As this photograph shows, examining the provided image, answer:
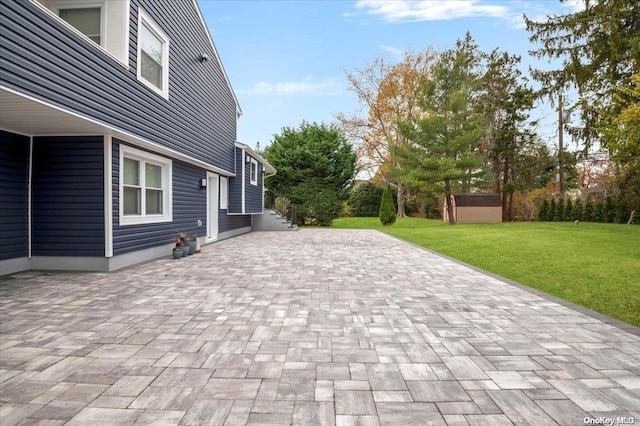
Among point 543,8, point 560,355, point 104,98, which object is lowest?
point 560,355

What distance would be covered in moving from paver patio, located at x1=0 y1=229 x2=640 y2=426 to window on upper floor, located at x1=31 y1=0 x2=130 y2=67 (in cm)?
444

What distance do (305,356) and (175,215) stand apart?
7.19 metres

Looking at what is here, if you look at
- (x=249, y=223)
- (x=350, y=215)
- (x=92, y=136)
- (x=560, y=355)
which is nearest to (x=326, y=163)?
(x=249, y=223)

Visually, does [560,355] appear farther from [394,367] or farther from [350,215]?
[350,215]

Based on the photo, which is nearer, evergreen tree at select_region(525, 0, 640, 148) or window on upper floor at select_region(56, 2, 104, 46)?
window on upper floor at select_region(56, 2, 104, 46)

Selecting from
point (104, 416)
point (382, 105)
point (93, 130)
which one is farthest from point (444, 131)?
point (104, 416)

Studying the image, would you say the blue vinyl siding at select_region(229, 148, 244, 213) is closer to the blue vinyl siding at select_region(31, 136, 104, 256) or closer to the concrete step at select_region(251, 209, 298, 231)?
the concrete step at select_region(251, 209, 298, 231)

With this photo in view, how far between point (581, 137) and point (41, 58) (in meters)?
19.1

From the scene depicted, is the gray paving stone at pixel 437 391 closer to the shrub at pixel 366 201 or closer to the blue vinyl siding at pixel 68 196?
the blue vinyl siding at pixel 68 196

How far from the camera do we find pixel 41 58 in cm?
439

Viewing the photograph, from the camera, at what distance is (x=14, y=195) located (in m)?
5.88

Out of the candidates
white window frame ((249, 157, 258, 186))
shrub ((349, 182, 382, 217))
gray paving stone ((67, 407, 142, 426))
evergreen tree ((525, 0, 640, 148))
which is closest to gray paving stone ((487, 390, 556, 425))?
gray paving stone ((67, 407, 142, 426))

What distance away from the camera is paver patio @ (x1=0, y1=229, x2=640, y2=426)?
2.05 m

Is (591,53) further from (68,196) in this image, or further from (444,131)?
(68,196)
